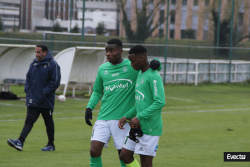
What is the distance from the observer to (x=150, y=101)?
4977 mm

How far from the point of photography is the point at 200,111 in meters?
15.7

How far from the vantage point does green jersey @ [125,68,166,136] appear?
4848 millimetres

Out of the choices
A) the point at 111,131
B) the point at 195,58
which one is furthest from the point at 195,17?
the point at 111,131

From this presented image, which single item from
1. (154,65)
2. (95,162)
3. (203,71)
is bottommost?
(203,71)

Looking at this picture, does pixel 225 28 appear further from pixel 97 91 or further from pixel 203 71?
pixel 97 91

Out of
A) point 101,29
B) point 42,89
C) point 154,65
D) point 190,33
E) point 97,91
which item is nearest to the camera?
point 154,65

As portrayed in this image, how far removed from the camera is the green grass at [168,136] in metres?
7.25

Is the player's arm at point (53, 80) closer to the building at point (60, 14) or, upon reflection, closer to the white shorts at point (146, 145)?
the white shorts at point (146, 145)

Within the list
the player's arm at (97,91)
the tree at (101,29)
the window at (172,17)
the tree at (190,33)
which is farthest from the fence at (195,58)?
the player's arm at (97,91)

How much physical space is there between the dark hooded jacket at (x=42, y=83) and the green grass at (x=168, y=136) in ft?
3.04

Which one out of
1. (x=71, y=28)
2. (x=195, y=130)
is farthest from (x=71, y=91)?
(x=195, y=130)

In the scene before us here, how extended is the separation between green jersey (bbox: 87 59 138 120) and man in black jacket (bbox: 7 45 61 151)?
2.41m

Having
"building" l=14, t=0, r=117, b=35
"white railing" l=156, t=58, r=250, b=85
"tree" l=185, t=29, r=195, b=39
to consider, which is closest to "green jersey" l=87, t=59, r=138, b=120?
"building" l=14, t=0, r=117, b=35

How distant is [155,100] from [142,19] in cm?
2217
